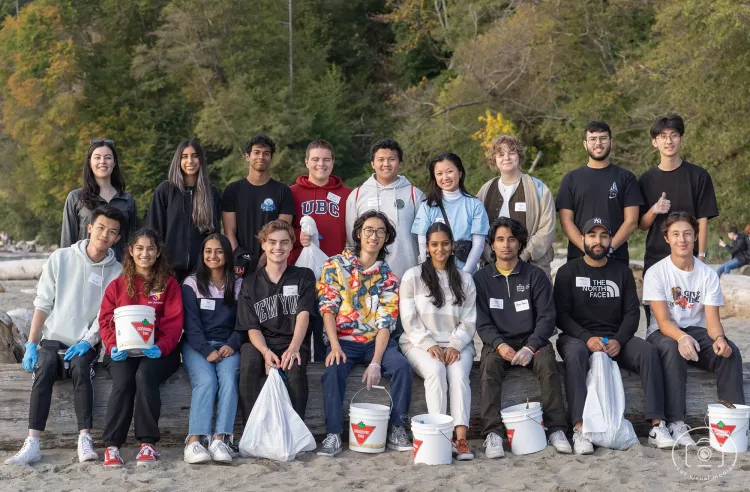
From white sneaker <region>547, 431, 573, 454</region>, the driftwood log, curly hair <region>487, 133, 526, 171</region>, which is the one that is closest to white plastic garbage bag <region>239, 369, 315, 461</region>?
the driftwood log

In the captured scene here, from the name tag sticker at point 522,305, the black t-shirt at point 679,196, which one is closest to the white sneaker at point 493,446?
the name tag sticker at point 522,305

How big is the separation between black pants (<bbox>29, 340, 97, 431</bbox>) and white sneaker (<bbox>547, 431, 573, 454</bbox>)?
118 inches

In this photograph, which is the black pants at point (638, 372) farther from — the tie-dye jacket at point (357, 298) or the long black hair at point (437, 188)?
the long black hair at point (437, 188)

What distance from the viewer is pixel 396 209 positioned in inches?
261

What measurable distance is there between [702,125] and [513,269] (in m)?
14.5

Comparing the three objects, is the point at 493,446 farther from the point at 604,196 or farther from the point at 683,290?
the point at 604,196

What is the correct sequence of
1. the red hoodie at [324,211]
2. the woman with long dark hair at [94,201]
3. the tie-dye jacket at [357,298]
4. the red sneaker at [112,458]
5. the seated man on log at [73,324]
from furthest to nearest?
the red hoodie at [324,211]
the woman with long dark hair at [94,201]
the tie-dye jacket at [357,298]
the seated man on log at [73,324]
the red sneaker at [112,458]

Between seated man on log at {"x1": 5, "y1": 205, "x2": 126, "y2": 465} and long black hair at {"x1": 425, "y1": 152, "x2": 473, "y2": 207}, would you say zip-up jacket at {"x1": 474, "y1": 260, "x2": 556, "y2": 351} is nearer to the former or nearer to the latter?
long black hair at {"x1": 425, "y1": 152, "x2": 473, "y2": 207}

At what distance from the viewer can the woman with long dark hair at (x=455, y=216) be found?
641cm

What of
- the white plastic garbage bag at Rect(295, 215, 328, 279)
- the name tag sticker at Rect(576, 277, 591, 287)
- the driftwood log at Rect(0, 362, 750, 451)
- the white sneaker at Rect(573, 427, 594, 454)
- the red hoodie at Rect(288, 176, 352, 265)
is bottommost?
the white sneaker at Rect(573, 427, 594, 454)

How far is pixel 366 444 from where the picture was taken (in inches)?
214

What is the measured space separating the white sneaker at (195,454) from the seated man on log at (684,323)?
3.06m

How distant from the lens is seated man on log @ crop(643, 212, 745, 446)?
18.5 ft

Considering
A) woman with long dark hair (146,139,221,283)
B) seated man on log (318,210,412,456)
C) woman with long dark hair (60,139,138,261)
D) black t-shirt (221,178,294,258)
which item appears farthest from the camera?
black t-shirt (221,178,294,258)
